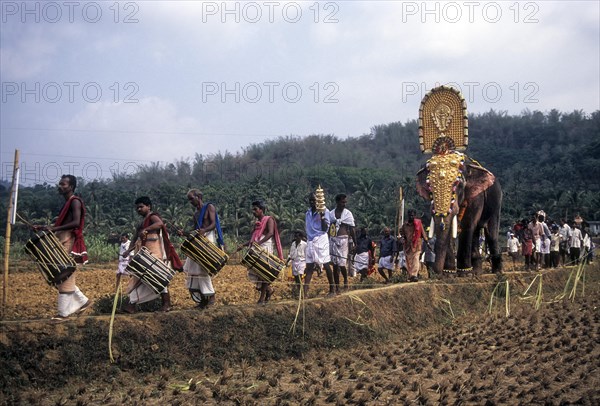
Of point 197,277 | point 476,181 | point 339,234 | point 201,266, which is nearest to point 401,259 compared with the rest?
point 476,181

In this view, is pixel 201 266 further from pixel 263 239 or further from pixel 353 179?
pixel 353 179

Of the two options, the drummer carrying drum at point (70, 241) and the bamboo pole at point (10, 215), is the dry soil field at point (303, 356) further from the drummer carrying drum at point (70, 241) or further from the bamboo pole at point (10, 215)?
the bamboo pole at point (10, 215)

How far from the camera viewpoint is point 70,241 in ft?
31.5

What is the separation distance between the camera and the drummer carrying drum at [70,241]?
9.30 meters

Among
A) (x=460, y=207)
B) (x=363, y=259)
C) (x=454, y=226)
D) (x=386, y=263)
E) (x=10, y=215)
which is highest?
(x=460, y=207)

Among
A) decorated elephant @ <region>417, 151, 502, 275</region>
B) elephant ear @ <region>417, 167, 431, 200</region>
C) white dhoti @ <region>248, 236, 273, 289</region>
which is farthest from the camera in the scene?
elephant ear @ <region>417, 167, 431, 200</region>

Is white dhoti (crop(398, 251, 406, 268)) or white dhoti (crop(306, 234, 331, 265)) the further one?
white dhoti (crop(398, 251, 406, 268))

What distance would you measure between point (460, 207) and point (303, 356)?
24.6 ft

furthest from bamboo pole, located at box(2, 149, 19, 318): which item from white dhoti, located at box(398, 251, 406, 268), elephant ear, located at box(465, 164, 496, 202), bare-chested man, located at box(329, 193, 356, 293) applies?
white dhoti, located at box(398, 251, 406, 268)

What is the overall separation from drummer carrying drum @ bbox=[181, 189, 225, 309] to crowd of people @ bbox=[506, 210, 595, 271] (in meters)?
14.5

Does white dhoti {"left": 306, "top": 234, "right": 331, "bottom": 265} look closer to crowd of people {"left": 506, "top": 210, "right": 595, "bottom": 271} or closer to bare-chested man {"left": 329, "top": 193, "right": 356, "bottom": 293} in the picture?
bare-chested man {"left": 329, "top": 193, "right": 356, "bottom": 293}

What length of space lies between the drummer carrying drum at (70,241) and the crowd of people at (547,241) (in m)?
16.4

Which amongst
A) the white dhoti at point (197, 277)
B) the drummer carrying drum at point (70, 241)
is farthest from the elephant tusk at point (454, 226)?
the drummer carrying drum at point (70, 241)

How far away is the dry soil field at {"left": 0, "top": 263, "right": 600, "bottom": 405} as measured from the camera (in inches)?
310
